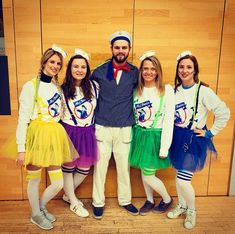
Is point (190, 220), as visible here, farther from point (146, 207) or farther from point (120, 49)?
point (120, 49)

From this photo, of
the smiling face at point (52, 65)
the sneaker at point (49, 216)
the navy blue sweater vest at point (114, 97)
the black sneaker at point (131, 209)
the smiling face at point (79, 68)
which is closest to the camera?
the smiling face at point (52, 65)

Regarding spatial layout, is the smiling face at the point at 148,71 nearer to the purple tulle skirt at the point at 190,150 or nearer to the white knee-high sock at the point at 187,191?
the purple tulle skirt at the point at 190,150

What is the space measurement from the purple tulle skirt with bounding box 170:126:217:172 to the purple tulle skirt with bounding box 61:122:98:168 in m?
0.70

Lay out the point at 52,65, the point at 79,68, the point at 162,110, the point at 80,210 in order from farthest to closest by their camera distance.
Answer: the point at 80,210 → the point at 162,110 → the point at 79,68 → the point at 52,65

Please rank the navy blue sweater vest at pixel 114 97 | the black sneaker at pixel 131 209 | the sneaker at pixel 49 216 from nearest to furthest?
the navy blue sweater vest at pixel 114 97 → the sneaker at pixel 49 216 → the black sneaker at pixel 131 209

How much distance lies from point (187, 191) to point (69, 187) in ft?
3.40

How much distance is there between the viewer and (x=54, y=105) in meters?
2.19

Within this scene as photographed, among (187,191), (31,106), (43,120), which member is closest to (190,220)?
(187,191)

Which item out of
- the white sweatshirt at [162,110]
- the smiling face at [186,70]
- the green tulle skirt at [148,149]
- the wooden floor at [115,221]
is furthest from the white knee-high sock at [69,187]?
the smiling face at [186,70]

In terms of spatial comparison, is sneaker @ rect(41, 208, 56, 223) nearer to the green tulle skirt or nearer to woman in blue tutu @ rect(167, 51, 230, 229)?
the green tulle skirt

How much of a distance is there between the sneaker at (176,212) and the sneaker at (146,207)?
0.17 m

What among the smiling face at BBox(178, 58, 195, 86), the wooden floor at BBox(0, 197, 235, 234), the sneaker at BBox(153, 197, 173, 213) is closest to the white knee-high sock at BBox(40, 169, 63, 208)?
the wooden floor at BBox(0, 197, 235, 234)

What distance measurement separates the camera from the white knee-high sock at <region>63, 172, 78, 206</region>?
2.52 metres

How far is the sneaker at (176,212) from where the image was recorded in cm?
253
